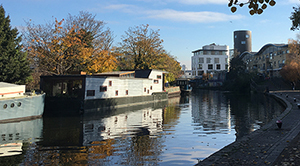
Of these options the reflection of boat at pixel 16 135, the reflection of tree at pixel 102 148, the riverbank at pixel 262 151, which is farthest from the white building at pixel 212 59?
the reflection of tree at pixel 102 148

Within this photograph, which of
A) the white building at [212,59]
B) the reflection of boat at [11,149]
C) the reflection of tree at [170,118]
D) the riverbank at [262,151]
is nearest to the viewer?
the riverbank at [262,151]

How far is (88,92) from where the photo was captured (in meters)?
28.6

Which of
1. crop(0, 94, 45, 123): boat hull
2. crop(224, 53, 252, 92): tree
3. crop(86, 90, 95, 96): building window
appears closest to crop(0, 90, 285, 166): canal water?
crop(0, 94, 45, 123): boat hull

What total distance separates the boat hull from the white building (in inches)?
4788

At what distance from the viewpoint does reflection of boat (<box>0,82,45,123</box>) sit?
20.9 m

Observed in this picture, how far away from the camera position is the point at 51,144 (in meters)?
13.8

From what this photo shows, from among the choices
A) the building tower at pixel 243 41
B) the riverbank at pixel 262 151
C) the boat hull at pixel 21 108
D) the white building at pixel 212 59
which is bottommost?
the riverbank at pixel 262 151

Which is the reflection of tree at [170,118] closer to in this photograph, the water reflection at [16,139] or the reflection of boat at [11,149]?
the water reflection at [16,139]

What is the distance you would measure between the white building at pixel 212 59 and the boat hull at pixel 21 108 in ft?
399

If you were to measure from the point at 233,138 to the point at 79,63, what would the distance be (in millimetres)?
28174

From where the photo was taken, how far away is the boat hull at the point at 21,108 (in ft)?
68.2

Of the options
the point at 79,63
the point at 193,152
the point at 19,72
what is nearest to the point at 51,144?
the point at 193,152

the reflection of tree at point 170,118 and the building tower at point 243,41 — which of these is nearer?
the reflection of tree at point 170,118

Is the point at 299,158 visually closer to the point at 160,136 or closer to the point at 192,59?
the point at 160,136
